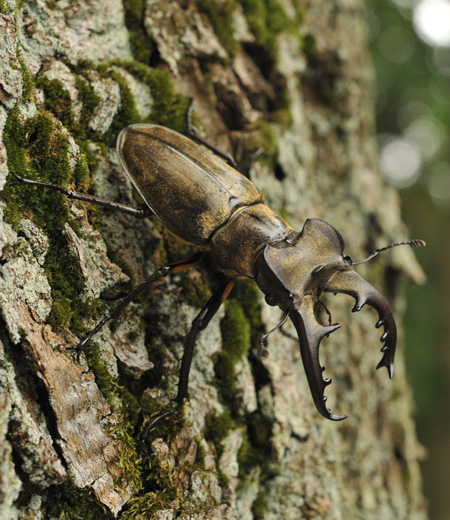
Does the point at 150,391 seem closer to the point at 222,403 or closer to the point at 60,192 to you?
the point at 222,403

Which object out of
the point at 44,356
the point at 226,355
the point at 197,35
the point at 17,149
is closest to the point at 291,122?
the point at 197,35

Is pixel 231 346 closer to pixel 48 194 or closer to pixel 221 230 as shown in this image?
pixel 221 230

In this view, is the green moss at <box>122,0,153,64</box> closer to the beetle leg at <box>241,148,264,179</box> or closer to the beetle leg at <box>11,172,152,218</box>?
the beetle leg at <box>241,148,264,179</box>

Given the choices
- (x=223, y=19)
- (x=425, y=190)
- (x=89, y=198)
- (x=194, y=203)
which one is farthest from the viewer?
(x=425, y=190)

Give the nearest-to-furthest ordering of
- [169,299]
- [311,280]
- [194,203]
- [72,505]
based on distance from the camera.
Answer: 1. [72,505]
2. [311,280]
3. [194,203]
4. [169,299]

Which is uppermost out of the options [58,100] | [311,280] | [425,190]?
[425,190]

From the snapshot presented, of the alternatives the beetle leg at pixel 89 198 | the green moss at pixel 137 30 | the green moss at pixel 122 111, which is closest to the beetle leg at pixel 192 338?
the beetle leg at pixel 89 198

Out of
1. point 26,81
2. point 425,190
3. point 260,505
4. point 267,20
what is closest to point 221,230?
point 26,81
